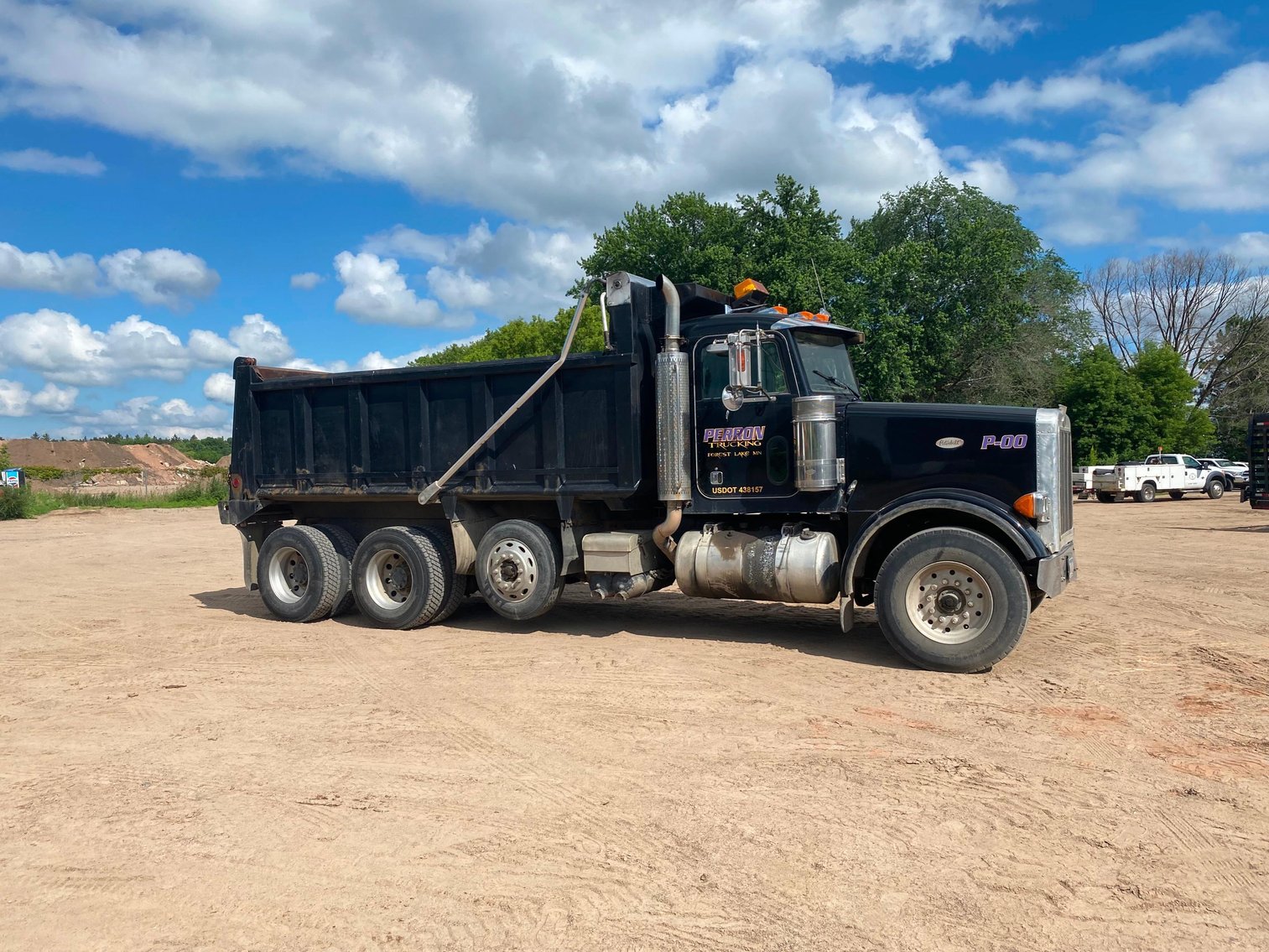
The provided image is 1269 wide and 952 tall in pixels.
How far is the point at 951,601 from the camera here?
7703 mm

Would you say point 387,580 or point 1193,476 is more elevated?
point 1193,476

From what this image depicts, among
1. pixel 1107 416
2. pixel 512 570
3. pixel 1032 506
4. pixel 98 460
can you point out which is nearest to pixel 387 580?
pixel 512 570

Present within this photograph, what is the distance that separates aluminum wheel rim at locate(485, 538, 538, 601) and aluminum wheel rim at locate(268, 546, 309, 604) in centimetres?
271

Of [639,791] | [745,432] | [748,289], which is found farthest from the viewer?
[748,289]

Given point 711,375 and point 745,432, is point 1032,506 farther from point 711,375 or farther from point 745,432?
point 711,375

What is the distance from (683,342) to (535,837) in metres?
5.41

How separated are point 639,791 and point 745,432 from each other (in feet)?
14.1

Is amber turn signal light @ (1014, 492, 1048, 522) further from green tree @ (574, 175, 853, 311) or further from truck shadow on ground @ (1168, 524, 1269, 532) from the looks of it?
green tree @ (574, 175, 853, 311)

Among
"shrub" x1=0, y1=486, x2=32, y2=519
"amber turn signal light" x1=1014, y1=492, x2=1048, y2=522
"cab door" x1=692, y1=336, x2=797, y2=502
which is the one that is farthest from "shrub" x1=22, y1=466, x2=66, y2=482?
"amber turn signal light" x1=1014, y1=492, x2=1048, y2=522

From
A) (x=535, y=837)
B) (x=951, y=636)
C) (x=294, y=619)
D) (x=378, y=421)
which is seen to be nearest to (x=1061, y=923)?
(x=535, y=837)

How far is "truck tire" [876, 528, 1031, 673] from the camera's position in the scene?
743 cm

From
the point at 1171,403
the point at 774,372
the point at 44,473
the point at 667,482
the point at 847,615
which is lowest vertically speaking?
the point at 847,615

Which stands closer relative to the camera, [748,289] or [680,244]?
[748,289]

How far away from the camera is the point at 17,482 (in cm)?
4219
